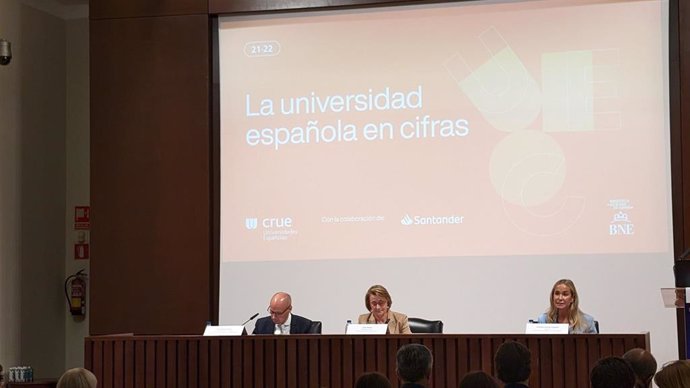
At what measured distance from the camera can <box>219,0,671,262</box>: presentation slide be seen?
7785 millimetres

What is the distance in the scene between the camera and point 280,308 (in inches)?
277

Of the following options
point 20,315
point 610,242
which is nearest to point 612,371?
point 610,242

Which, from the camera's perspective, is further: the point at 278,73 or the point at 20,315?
the point at 20,315

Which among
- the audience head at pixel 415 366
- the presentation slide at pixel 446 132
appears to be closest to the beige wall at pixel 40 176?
the presentation slide at pixel 446 132

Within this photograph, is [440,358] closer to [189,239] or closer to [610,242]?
[610,242]

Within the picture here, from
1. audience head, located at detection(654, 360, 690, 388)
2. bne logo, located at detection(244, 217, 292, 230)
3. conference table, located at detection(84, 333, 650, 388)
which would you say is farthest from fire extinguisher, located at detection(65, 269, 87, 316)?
audience head, located at detection(654, 360, 690, 388)

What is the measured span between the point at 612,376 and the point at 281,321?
382 centimetres

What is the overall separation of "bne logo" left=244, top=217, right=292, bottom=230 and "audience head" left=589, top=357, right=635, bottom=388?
16.3ft

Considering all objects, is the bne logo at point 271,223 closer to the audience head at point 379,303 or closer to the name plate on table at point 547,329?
the audience head at point 379,303

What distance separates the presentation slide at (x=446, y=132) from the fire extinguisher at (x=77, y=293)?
193 cm

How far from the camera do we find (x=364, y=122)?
27.3 feet

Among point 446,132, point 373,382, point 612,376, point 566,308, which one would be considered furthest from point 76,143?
point 612,376

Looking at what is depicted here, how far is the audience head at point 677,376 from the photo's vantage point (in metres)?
3.40

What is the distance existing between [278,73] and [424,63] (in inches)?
45.9
